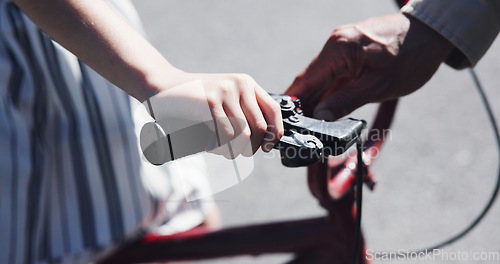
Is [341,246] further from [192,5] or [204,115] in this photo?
[192,5]

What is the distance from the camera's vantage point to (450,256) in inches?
62.0

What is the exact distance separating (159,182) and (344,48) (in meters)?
0.60

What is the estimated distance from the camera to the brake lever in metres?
0.55

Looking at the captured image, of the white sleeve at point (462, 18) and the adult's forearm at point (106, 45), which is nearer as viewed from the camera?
the adult's forearm at point (106, 45)

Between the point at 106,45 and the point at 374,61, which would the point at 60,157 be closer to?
the point at 106,45

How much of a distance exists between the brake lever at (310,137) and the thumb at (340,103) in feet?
0.26

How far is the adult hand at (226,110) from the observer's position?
1.74 feet

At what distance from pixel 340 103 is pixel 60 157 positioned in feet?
1.94

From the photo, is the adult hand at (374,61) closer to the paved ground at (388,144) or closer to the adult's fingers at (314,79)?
the adult's fingers at (314,79)

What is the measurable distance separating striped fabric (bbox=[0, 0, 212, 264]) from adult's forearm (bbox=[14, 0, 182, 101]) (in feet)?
1.17

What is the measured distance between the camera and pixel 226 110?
1.78ft

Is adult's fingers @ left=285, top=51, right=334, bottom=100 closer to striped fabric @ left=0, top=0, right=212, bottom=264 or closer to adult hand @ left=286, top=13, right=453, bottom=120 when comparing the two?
adult hand @ left=286, top=13, right=453, bottom=120

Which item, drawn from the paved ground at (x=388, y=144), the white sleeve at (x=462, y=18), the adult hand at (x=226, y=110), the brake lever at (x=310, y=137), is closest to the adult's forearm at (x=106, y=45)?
the adult hand at (x=226, y=110)

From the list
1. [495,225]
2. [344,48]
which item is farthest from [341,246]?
[495,225]
